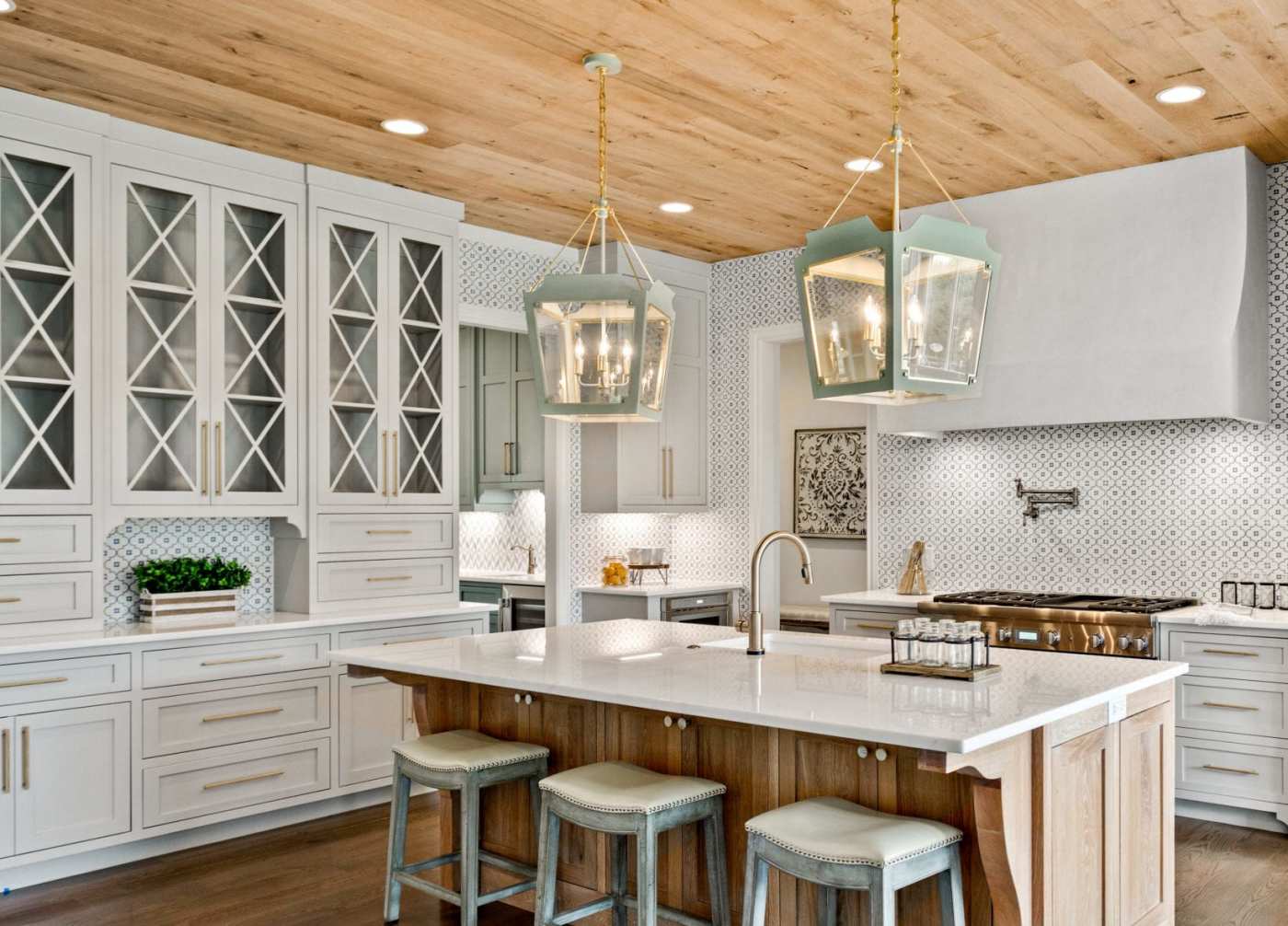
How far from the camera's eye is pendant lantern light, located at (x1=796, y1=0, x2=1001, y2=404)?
7.93 ft

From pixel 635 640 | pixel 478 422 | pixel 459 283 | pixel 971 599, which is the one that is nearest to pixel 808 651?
pixel 635 640

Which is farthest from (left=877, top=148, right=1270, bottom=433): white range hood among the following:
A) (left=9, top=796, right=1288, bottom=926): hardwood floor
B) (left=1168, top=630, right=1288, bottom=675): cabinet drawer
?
(left=9, top=796, right=1288, bottom=926): hardwood floor

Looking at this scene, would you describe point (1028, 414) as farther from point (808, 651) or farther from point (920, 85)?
point (808, 651)

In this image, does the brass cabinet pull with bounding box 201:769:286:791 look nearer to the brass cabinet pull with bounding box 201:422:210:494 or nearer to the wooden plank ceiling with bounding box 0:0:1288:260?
the brass cabinet pull with bounding box 201:422:210:494

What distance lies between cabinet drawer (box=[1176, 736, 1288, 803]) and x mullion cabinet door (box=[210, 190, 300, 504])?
3897mm

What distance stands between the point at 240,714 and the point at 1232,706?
395 centimetres

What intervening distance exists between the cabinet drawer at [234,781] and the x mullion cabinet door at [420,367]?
1.20m

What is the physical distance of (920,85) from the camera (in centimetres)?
378

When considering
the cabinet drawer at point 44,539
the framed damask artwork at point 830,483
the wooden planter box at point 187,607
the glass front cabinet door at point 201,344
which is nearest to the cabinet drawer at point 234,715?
the wooden planter box at point 187,607

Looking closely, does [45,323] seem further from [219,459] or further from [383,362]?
[383,362]

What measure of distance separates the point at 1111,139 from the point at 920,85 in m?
1.12

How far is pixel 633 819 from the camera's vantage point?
2660mm

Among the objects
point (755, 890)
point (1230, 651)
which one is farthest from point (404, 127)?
point (1230, 651)

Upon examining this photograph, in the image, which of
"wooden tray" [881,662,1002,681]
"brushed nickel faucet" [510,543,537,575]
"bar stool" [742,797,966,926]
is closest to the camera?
"bar stool" [742,797,966,926]
